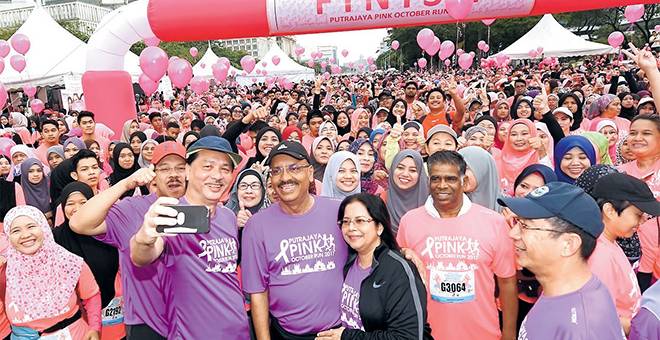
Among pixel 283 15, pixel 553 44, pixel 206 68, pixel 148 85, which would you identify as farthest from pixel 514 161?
pixel 206 68

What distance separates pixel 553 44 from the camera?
22.2m

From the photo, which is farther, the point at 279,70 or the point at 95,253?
the point at 279,70

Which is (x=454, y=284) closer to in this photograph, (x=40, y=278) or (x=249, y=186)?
(x=249, y=186)

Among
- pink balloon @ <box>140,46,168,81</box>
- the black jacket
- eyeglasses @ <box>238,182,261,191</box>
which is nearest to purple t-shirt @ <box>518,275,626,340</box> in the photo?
the black jacket

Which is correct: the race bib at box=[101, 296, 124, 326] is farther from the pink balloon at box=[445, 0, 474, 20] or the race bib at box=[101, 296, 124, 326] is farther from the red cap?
the pink balloon at box=[445, 0, 474, 20]

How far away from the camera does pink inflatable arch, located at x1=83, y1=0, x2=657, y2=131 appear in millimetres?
7172

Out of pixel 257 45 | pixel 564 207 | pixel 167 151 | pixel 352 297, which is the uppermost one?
pixel 257 45

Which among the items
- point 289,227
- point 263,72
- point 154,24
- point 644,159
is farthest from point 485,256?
point 263,72

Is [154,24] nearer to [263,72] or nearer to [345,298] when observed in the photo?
[345,298]

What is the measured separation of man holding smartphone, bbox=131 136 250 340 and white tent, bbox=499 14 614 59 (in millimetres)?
22606

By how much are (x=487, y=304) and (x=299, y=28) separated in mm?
6084

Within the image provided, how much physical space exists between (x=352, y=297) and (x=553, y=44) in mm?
23738

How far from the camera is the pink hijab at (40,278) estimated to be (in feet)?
8.43

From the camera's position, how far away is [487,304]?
245 cm
